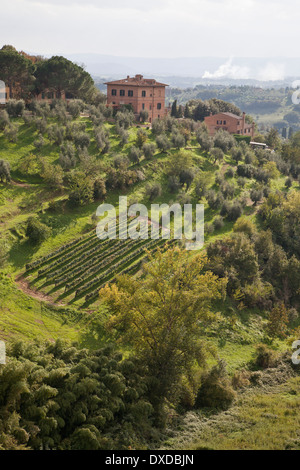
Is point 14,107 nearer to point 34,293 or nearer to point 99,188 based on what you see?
point 99,188

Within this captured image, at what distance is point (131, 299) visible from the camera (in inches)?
1007

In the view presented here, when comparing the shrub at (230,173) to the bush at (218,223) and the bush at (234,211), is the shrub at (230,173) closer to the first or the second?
the bush at (234,211)

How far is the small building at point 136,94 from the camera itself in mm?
91812

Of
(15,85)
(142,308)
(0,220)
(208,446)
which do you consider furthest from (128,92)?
(208,446)

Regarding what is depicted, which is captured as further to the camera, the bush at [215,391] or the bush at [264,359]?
the bush at [264,359]

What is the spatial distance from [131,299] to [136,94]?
76.5 metres

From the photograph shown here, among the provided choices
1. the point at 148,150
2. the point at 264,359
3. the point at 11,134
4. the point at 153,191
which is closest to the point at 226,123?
the point at 148,150

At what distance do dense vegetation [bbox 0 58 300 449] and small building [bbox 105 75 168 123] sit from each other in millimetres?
21241

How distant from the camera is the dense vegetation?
20.6 metres

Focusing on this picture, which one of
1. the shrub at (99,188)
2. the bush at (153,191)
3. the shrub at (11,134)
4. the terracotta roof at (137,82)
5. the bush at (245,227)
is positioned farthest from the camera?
the terracotta roof at (137,82)

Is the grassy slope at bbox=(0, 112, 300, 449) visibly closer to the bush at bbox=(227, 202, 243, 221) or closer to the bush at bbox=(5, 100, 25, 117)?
the bush at bbox=(227, 202, 243, 221)

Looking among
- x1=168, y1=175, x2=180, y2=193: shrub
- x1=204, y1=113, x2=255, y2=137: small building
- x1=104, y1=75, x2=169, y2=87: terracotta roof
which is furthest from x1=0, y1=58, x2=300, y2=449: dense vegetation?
x1=204, y1=113, x2=255, y2=137: small building

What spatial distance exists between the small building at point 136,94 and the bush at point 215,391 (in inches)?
2928

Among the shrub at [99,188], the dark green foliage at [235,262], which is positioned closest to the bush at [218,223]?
the dark green foliage at [235,262]
